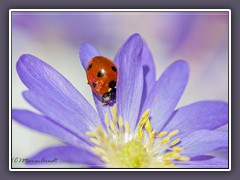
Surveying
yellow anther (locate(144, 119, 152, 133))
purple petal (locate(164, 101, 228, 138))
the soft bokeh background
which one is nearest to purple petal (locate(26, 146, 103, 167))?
the soft bokeh background

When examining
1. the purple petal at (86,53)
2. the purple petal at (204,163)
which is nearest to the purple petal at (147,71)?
the purple petal at (86,53)

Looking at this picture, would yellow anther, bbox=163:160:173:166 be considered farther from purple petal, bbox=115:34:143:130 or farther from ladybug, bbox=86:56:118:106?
ladybug, bbox=86:56:118:106

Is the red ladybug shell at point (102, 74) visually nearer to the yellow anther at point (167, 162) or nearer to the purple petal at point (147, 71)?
the purple petal at point (147, 71)

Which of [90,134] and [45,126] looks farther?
[90,134]

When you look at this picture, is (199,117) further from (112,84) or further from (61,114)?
(61,114)

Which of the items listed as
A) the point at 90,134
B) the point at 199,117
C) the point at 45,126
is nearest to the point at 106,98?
the point at 90,134
